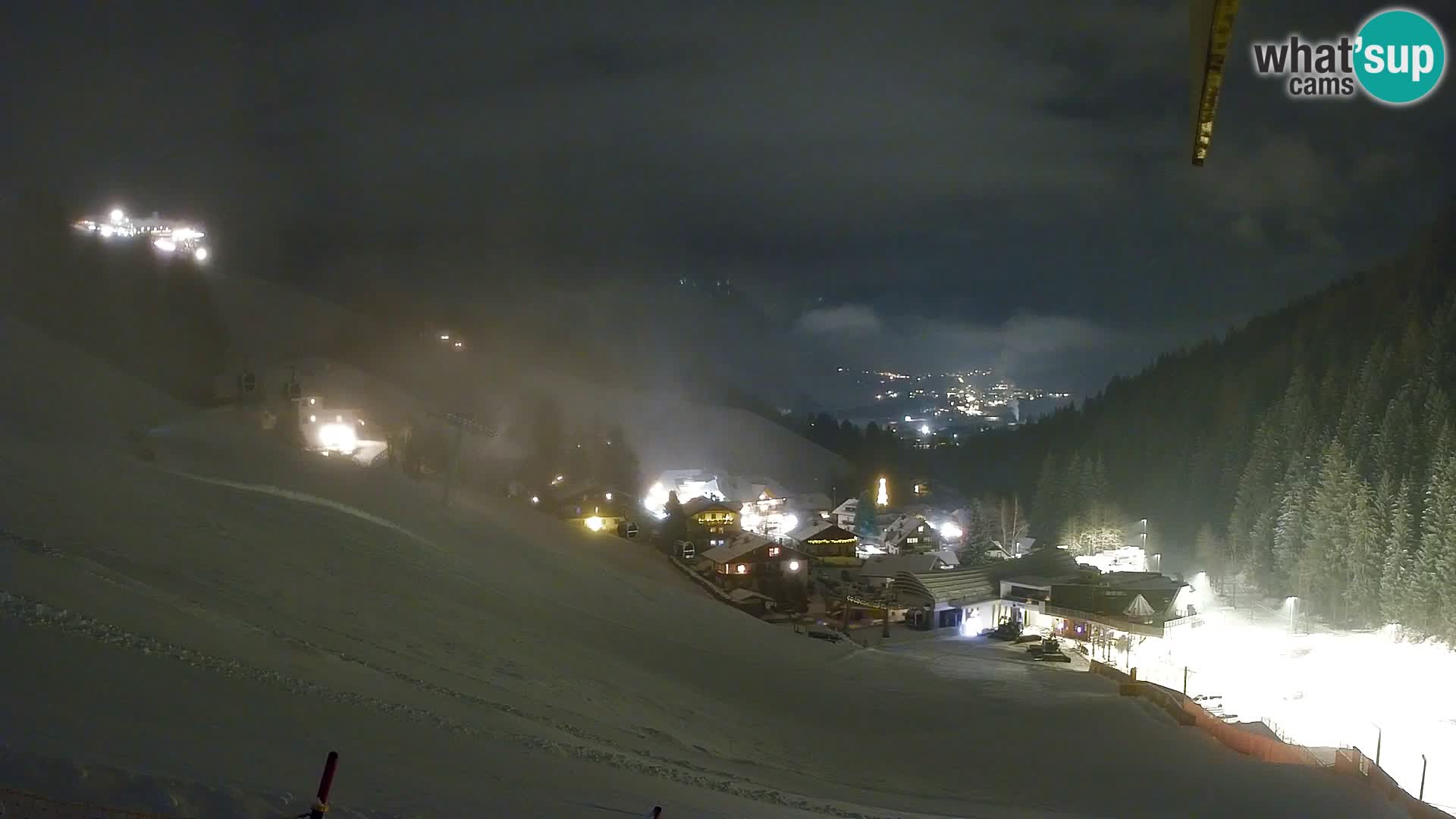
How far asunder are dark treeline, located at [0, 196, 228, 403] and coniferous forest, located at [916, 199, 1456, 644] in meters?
66.6

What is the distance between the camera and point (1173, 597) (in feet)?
140

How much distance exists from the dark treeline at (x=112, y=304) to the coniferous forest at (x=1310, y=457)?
66.6 m

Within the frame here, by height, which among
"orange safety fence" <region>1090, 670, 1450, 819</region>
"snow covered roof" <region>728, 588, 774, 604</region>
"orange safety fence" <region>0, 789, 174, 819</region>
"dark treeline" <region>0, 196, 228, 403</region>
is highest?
"dark treeline" <region>0, 196, 228, 403</region>

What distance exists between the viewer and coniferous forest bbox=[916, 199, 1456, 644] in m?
42.3

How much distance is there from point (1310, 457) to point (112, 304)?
81.3 meters

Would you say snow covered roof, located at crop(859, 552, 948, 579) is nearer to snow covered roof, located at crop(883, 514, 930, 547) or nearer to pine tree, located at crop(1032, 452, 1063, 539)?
snow covered roof, located at crop(883, 514, 930, 547)

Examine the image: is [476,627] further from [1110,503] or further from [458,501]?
[1110,503]

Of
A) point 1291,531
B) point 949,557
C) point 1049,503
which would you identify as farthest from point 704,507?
point 1291,531

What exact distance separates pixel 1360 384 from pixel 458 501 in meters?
58.2

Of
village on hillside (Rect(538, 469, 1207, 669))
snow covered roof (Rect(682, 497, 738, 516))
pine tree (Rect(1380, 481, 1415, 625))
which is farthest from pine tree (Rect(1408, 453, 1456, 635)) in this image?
snow covered roof (Rect(682, 497, 738, 516))

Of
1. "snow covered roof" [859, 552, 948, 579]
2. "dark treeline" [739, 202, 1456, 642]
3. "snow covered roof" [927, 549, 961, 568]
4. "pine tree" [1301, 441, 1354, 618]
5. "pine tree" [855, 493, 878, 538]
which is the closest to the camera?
"dark treeline" [739, 202, 1456, 642]

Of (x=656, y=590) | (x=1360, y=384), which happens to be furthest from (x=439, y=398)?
(x=1360, y=384)

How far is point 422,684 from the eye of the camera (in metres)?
14.1

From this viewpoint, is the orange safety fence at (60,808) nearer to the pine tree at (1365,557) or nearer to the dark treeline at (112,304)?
the dark treeline at (112,304)
